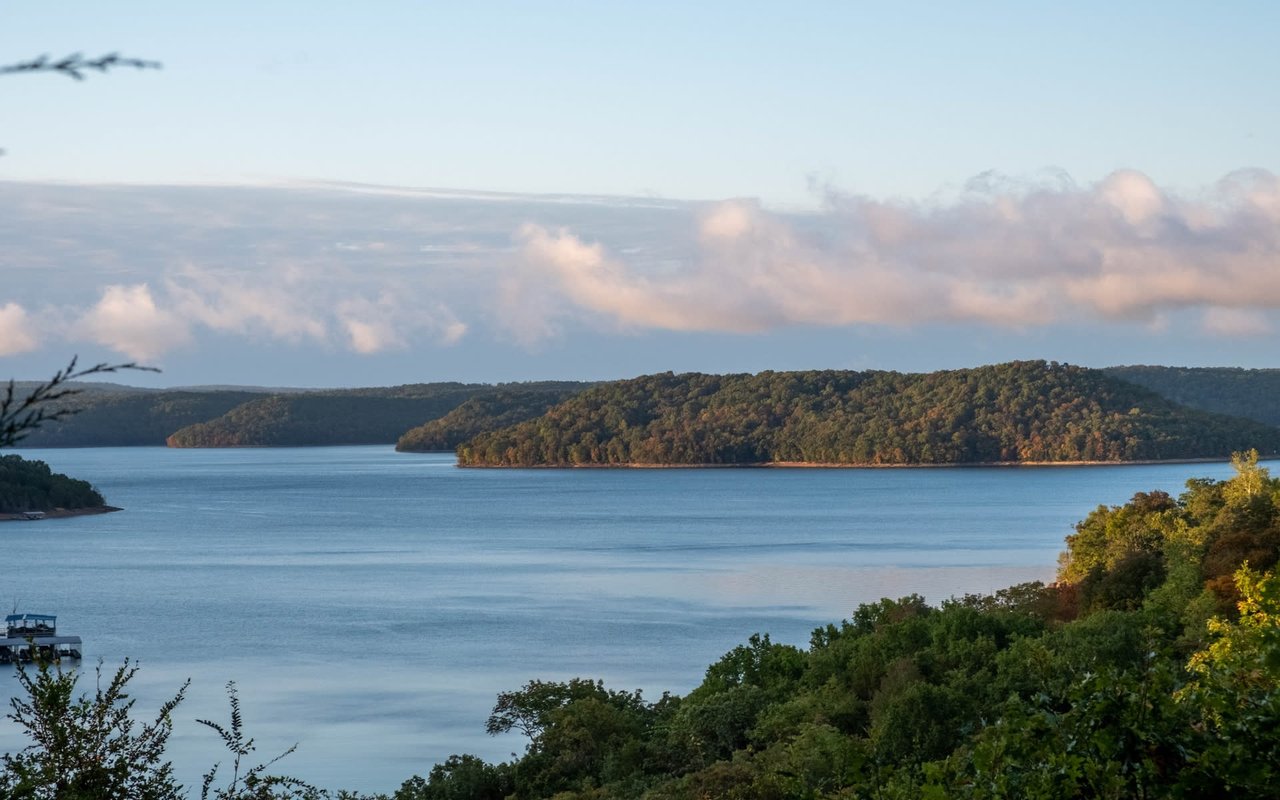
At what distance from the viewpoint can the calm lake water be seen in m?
37.2

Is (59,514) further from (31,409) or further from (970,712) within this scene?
(31,409)

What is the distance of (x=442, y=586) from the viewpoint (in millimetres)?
63406

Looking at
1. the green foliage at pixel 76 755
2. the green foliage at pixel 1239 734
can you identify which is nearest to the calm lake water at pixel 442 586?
the green foliage at pixel 76 755

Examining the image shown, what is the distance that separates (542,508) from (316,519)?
63.8 ft

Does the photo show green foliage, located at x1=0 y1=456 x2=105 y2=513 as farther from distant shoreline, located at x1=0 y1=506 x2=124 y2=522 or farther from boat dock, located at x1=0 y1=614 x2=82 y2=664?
boat dock, located at x1=0 y1=614 x2=82 y2=664

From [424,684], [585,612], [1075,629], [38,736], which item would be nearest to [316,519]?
[585,612]

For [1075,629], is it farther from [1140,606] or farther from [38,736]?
[38,736]

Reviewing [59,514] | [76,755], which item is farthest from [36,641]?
[59,514]

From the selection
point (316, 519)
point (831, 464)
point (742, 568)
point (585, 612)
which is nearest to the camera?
point (585, 612)

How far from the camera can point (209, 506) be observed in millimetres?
120500

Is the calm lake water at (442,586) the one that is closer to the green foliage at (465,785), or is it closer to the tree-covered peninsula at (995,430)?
the green foliage at (465,785)

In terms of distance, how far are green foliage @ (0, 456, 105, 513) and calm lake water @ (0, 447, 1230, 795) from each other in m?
3.47

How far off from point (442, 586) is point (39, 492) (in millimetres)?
63089

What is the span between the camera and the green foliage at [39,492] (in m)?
112
